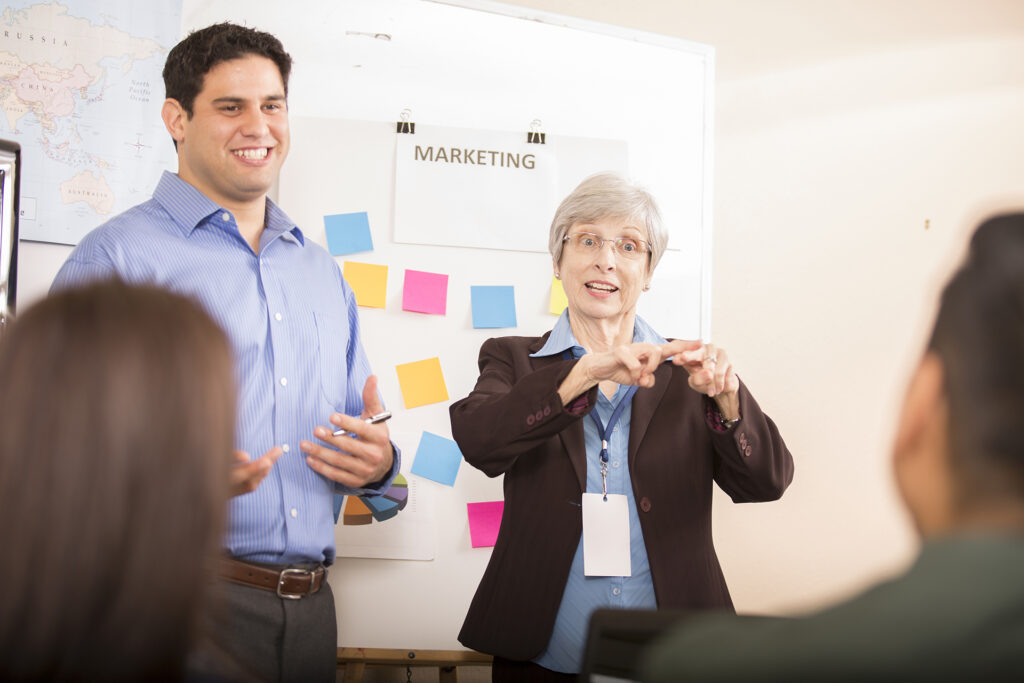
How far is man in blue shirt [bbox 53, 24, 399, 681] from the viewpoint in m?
1.47

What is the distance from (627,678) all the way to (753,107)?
2.57m

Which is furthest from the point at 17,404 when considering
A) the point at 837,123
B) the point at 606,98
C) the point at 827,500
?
the point at 837,123

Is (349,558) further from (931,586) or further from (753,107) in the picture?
(753,107)

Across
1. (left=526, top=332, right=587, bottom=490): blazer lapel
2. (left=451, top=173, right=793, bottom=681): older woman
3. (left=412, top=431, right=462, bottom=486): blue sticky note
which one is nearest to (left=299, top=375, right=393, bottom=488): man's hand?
(left=451, top=173, right=793, bottom=681): older woman

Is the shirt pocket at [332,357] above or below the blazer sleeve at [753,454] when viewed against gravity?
above

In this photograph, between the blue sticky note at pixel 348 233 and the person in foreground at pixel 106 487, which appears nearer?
the person in foreground at pixel 106 487

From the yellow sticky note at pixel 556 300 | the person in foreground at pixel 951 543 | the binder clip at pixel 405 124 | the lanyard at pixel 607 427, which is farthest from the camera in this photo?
the yellow sticky note at pixel 556 300

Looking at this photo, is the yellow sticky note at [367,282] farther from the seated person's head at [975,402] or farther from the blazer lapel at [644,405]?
the seated person's head at [975,402]

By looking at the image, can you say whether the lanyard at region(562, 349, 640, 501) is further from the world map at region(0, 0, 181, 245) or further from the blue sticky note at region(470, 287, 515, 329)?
the world map at region(0, 0, 181, 245)

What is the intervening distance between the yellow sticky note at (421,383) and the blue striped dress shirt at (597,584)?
678 mm

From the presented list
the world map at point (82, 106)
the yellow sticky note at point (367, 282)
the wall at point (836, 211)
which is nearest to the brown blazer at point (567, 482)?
the yellow sticky note at point (367, 282)

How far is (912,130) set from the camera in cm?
312

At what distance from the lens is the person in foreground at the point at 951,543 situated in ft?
1.64

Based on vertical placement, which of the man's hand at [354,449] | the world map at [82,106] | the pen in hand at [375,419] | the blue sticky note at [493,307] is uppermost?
the world map at [82,106]
